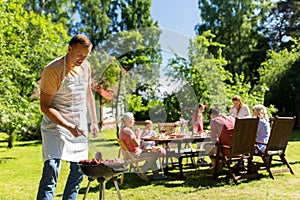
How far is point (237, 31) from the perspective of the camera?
22.8 metres

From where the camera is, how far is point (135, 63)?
6441 mm

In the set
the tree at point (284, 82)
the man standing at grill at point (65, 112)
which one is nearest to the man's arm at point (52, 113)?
the man standing at grill at point (65, 112)

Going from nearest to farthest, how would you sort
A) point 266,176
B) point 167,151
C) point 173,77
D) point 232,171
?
point 232,171 < point 266,176 < point 167,151 < point 173,77

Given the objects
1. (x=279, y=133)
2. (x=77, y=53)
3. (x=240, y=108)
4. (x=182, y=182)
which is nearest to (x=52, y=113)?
(x=77, y=53)

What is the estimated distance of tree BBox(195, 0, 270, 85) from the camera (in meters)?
22.5

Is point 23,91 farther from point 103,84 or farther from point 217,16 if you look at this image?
point 217,16

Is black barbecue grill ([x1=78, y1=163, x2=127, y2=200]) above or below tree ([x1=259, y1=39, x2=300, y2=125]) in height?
below

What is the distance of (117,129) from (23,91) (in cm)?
449

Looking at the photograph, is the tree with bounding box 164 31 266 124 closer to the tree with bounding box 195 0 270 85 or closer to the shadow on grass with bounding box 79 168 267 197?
the shadow on grass with bounding box 79 168 267 197

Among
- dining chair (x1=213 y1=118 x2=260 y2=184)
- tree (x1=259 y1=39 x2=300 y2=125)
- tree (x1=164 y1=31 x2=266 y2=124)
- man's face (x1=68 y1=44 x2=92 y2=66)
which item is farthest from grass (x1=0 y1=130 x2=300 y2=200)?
tree (x1=259 y1=39 x2=300 y2=125)

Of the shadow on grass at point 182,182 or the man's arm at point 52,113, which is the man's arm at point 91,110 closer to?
the man's arm at point 52,113

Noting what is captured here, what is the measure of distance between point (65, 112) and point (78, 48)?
443mm

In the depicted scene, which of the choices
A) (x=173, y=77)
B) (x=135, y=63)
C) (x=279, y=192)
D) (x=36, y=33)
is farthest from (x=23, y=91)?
(x=279, y=192)

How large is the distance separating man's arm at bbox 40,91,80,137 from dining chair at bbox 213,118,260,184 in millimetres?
2599
